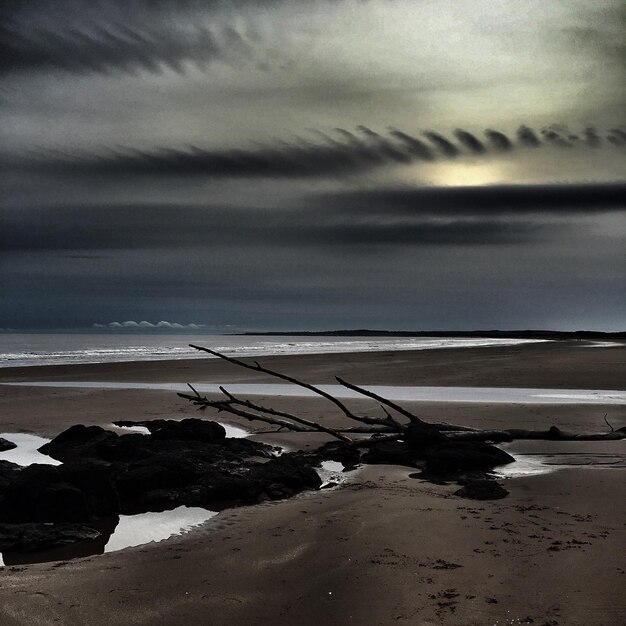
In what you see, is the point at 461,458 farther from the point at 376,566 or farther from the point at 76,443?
the point at 76,443

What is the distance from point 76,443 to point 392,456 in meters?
4.80

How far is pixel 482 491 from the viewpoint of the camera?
23.7ft

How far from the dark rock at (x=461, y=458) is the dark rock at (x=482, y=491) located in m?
1.15

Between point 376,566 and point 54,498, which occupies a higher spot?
point 376,566

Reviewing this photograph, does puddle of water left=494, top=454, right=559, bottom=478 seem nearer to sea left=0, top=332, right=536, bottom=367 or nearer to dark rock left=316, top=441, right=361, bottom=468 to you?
dark rock left=316, top=441, right=361, bottom=468

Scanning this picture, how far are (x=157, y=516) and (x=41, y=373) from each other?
24.9 m

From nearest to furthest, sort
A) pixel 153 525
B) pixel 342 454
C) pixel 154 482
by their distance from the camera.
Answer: pixel 153 525, pixel 154 482, pixel 342 454

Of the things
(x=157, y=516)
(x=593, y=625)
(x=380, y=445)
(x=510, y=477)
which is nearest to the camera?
(x=593, y=625)

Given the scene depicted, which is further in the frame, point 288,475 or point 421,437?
point 421,437

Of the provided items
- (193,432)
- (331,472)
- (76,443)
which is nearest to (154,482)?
(331,472)

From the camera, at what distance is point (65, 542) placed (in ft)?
19.1

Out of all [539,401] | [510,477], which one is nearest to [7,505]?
[510,477]

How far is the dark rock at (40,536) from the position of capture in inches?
222

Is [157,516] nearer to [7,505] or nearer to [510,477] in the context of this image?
[7,505]
